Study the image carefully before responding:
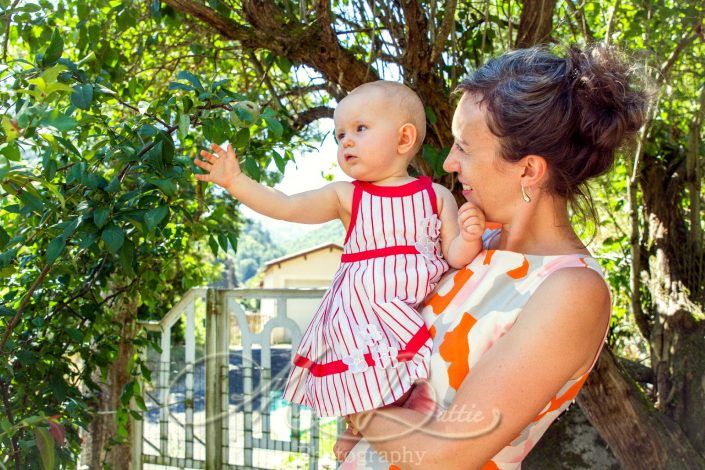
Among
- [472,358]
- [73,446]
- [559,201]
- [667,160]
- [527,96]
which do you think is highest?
[667,160]

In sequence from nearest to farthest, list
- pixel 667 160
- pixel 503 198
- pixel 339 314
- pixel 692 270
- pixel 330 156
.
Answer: pixel 503 198 → pixel 339 314 → pixel 692 270 → pixel 667 160 → pixel 330 156

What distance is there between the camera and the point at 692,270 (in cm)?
370

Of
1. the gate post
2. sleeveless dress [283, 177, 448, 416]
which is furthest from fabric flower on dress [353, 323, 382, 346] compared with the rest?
the gate post

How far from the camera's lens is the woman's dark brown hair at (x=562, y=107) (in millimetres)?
1348

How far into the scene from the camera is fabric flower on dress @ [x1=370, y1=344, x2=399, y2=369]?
4.65ft

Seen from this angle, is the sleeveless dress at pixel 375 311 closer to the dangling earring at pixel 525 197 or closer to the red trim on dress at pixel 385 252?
the red trim on dress at pixel 385 252

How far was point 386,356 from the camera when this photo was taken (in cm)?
143

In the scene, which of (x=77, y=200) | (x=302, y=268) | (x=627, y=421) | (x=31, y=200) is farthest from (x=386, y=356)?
(x=302, y=268)

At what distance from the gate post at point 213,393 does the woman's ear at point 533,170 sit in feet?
7.46

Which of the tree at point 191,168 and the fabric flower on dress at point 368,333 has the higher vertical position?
the tree at point 191,168

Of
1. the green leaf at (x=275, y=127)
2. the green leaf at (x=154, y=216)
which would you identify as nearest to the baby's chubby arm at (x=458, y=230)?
the green leaf at (x=275, y=127)

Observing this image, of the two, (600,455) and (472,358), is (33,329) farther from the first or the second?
(600,455)

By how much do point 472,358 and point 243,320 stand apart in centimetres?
218

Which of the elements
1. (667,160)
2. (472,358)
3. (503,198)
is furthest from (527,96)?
(667,160)
